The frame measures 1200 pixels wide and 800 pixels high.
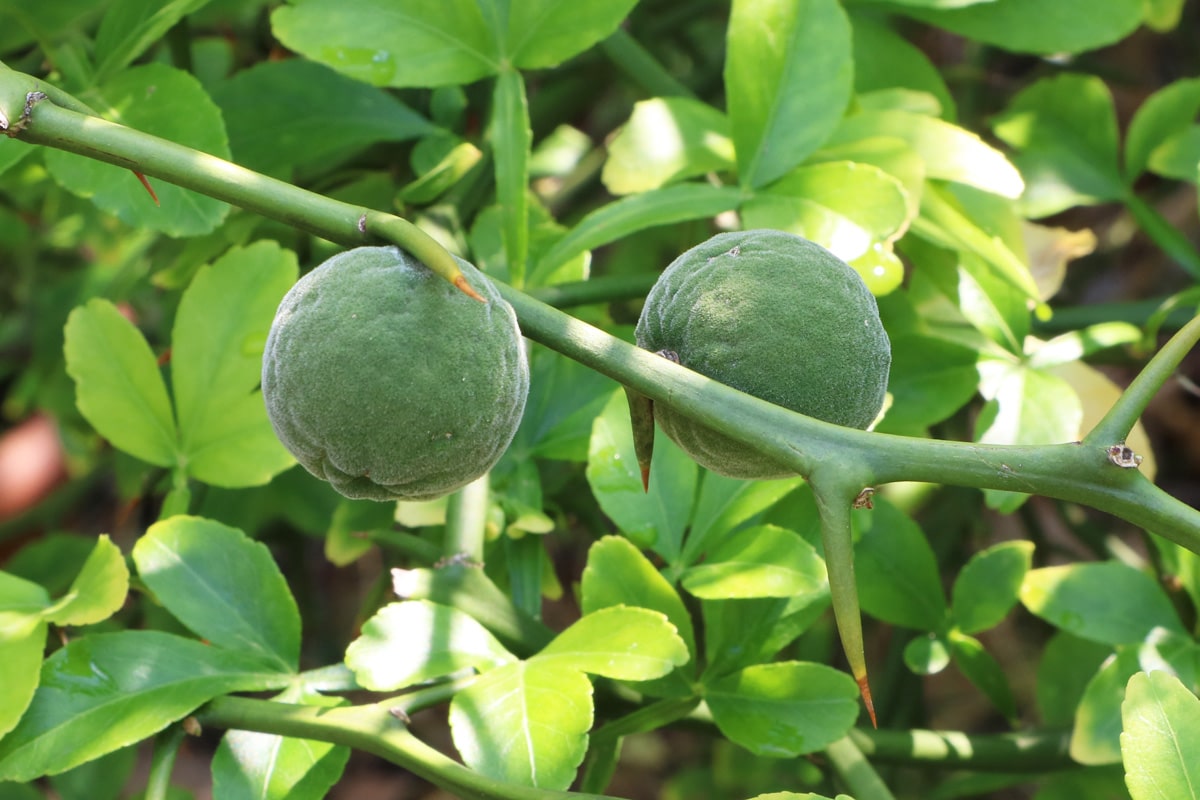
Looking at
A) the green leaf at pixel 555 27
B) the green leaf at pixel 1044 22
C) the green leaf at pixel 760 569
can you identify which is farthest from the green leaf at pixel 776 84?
the green leaf at pixel 760 569

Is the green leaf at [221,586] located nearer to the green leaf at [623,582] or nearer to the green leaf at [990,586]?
the green leaf at [623,582]

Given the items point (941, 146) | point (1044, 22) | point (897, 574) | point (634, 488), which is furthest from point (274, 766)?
point (1044, 22)

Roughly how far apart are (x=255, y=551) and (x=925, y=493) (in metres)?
0.97

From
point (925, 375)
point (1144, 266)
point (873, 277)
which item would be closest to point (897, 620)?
point (925, 375)

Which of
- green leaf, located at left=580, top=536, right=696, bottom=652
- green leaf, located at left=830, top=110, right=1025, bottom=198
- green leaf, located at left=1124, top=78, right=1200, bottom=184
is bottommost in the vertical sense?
green leaf, located at left=580, top=536, right=696, bottom=652

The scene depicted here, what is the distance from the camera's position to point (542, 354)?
129cm

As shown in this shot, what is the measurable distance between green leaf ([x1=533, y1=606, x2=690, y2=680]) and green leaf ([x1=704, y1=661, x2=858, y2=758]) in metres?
0.14

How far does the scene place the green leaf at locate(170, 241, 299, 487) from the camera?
3.93 feet

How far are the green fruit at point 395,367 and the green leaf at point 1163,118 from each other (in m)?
1.12

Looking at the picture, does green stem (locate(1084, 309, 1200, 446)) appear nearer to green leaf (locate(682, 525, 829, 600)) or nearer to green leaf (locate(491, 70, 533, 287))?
green leaf (locate(682, 525, 829, 600))

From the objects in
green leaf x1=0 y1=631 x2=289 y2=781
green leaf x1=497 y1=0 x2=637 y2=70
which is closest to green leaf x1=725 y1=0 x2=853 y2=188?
green leaf x1=497 y1=0 x2=637 y2=70

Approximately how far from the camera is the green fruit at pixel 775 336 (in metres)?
0.81

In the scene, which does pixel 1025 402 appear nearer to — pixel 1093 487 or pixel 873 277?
pixel 873 277

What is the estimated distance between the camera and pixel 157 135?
1.13 meters
